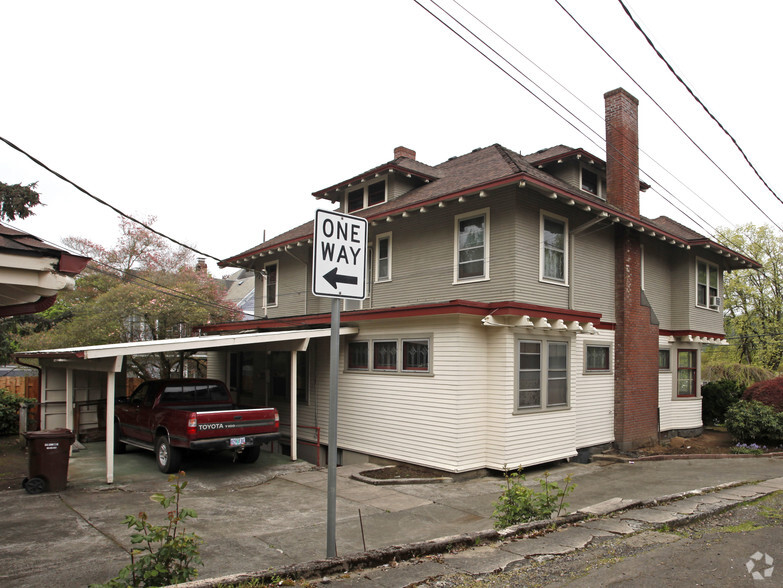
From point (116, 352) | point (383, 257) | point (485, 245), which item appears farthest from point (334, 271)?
point (383, 257)

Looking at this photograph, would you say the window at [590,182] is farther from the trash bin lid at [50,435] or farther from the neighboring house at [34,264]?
the neighboring house at [34,264]

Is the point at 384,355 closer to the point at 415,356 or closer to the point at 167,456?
the point at 415,356

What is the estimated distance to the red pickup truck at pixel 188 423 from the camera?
A: 36.0 ft

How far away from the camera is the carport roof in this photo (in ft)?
33.6

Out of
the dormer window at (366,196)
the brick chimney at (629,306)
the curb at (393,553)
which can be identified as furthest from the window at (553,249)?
the curb at (393,553)

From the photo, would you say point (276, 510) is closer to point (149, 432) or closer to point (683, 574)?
point (149, 432)

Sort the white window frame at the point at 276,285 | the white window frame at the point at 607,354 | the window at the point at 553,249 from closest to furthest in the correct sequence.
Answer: the window at the point at 553,249, the white window frame at the point at 607,354, the white window frame at the point at 276,285

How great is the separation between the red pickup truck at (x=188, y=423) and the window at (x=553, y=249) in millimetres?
6899

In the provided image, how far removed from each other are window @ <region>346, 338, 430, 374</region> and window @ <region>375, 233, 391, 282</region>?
2194 mm

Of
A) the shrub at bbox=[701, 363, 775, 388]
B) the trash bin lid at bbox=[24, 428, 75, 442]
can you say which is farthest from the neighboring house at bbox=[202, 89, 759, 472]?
the shrub at bbox=[701, 363, 775, 388]

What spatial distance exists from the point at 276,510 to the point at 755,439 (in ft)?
46.4

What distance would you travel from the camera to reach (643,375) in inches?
622

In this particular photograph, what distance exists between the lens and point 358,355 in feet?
46.2

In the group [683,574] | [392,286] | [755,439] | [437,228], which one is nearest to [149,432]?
[392,286]
